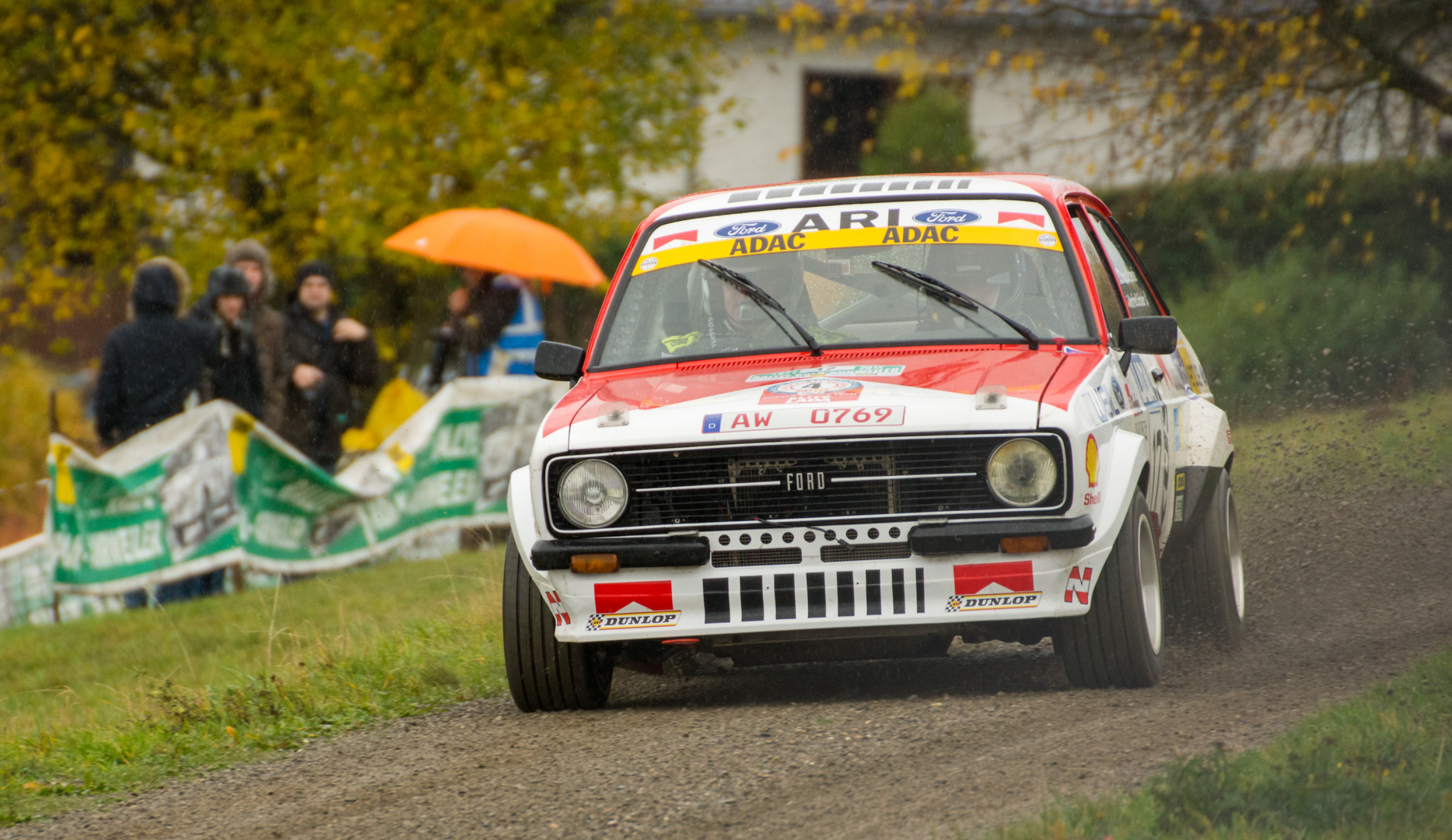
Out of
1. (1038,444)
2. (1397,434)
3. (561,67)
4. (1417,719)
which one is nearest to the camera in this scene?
(1417,719)

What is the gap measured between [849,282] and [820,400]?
3.24 feet

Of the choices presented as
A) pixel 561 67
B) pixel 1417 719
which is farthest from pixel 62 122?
pixel 1417 719

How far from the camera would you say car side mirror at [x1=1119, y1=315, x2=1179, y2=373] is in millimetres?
5910

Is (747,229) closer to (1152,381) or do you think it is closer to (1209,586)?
(1152,381)

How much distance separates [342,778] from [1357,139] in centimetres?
1187

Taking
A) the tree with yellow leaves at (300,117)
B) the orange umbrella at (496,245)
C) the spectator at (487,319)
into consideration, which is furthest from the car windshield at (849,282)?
the tree with yellow leaves at (300,117)

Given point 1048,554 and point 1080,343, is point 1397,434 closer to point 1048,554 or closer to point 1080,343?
point 1080,343

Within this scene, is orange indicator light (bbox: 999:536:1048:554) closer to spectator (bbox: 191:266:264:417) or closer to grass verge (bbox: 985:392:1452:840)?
grass verge (bbox: 985:392:1452:840)

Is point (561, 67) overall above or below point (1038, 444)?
above

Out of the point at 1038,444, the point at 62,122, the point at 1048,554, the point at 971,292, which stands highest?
the point at 62,122

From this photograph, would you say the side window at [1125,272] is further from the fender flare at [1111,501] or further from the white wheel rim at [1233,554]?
the fender flare at [1111,501]

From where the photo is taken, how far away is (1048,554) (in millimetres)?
5195

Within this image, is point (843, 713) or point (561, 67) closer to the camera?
point (843, 713)

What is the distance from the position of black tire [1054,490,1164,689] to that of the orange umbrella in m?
7.33
